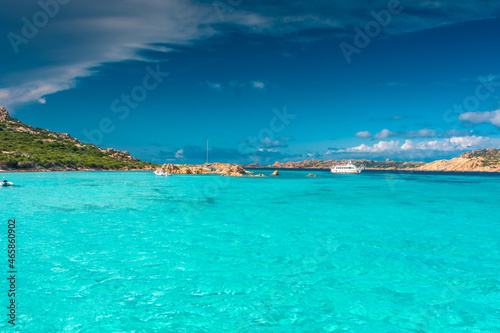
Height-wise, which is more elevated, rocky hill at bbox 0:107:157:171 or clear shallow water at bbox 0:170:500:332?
rocky hill at bbox 0:107:157:171

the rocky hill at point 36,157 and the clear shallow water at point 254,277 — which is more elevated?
the rocky hill at point 36,157

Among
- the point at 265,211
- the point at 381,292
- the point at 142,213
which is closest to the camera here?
the point at 381,292

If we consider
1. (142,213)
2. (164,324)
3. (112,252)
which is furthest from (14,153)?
(164,324)

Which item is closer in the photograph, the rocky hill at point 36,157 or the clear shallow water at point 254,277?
the clear shallow water at point 254,277

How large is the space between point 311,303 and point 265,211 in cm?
2441

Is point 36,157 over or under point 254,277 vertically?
over

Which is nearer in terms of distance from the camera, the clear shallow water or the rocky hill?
the clear shallow water

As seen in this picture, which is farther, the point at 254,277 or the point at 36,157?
the point at 36,157

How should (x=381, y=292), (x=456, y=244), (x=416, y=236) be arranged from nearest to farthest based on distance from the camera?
(x=381, y=292) < (x=456, y=244) < (x=416, y=236)

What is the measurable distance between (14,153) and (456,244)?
18331cm

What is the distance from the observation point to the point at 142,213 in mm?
33125

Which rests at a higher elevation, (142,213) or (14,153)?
(14,153)

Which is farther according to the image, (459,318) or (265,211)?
(265,211)

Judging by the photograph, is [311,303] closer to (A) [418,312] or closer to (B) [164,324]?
(A) [418,312]
